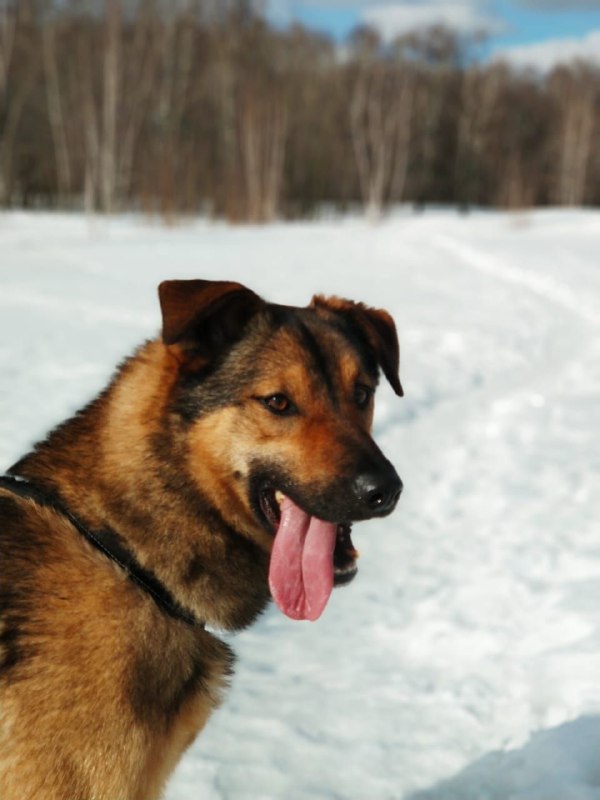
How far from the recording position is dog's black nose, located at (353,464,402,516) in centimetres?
230

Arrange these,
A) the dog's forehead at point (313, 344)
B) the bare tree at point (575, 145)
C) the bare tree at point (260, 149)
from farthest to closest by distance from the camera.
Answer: the bare tree at point (575, 145) → the bare tree at point (260, 149) → the dog's forehead at point (313, 344)

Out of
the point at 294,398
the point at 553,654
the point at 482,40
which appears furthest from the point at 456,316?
the point at 482,40

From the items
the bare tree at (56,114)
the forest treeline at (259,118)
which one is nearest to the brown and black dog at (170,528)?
the forest treeline at (259,118)

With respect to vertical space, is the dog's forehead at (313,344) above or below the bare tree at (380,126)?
above

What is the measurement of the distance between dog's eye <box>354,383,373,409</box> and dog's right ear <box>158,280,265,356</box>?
43 centimetres

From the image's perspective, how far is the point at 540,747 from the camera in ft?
10.2

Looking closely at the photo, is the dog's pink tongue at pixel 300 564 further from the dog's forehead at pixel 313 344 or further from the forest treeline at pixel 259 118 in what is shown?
the forest treeline at pixel 259 118

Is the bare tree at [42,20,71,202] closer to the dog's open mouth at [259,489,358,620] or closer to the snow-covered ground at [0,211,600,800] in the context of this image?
the snow-covered ground at [0,211,600,800]

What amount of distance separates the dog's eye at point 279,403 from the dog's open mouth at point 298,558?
255 millimetres

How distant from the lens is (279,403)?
252 cm

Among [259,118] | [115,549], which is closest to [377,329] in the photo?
[115,549]

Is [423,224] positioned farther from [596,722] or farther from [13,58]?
[596,722]

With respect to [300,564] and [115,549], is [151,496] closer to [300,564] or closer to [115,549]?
[115,549]

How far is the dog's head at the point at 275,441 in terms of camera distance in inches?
92.4
